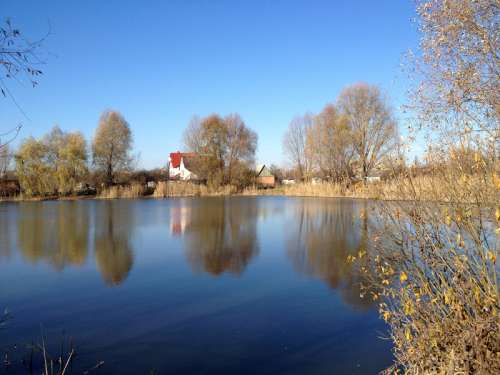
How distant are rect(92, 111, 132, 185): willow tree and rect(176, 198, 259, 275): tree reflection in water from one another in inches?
655

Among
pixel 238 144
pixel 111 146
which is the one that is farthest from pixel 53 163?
pixel 238 144

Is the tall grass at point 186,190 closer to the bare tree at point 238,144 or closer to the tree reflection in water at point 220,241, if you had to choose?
the bare tree at point 238,144

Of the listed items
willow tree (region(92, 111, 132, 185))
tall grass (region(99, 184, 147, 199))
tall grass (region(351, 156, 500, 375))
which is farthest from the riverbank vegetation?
willow tree (region(92, 111, 132, 185))

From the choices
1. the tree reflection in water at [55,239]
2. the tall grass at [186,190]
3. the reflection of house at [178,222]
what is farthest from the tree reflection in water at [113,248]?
the tall grass at [186,190]

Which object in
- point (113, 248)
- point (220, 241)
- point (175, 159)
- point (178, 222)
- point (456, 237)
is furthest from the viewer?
point (175, 159)

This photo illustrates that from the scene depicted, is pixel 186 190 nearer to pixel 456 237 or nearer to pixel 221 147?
pixel 221 147

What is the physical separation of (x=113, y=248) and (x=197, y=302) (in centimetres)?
432

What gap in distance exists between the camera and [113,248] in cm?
874

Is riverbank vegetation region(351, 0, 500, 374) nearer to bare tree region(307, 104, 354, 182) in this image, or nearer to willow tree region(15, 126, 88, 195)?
bare tree region(307, 104, 354, 182)

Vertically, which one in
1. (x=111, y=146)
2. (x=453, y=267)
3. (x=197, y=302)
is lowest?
(x=197, y=302)

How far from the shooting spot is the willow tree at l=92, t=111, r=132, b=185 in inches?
1158

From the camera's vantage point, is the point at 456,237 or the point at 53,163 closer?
the point at 456,237

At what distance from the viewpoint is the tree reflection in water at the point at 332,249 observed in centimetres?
542

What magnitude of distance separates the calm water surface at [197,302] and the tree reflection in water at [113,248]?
32 mm
